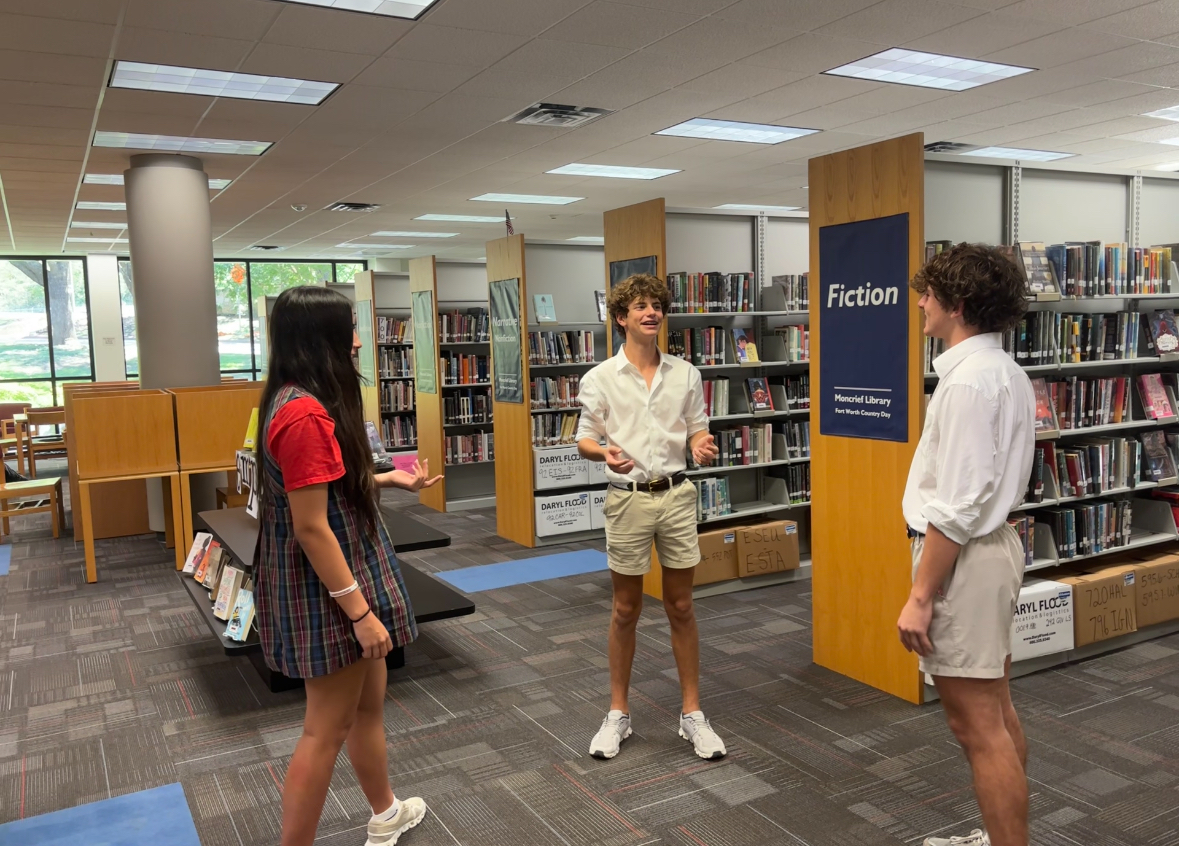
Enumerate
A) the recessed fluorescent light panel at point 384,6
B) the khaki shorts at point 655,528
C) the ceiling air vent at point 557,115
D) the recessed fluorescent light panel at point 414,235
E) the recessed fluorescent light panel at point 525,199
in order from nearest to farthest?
the khaki shorts at point 655,528 < the recessed fluorescent light panel at point 384,6 < the ceiling air vent at point 557,115 < the recessed fluorescent light panel at point 525,199 < the recessed fluorescent light panel at point 414,235

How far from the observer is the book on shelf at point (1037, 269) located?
147 inches

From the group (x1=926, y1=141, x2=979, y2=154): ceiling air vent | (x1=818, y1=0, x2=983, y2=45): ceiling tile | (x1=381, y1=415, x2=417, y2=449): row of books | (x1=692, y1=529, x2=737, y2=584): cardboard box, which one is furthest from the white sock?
(x1=926, y1=141, x2=979, y2=154): ceiling air vent

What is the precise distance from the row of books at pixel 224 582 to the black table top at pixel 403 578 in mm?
36

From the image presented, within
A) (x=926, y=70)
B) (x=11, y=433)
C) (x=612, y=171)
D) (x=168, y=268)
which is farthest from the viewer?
(x=11, y=433)

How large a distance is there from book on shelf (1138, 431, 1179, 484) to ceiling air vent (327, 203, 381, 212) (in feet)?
27.2

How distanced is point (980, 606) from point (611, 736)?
159cm

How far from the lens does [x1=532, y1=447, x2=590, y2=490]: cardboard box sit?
21.7 ft

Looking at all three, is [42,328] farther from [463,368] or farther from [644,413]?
[644,413]

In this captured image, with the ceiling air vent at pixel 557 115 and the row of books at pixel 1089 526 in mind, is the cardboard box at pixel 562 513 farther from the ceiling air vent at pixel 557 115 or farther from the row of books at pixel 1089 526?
the row of books at pixel 1089 526

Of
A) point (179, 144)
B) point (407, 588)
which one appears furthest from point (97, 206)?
point (407, 588)

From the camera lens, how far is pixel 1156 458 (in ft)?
14.2

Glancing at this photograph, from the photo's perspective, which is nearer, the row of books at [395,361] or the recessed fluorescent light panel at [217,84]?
the recessed fluorescent light panel at [217,84]

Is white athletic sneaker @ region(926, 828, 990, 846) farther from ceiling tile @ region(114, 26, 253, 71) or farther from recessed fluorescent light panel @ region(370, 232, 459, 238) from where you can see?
recessed fluorescent light panel @ region(370, 232, 459, 238)

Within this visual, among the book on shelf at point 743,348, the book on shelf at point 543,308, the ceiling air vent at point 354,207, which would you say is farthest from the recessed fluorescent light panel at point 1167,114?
the ceiling air vent at point 354,207
